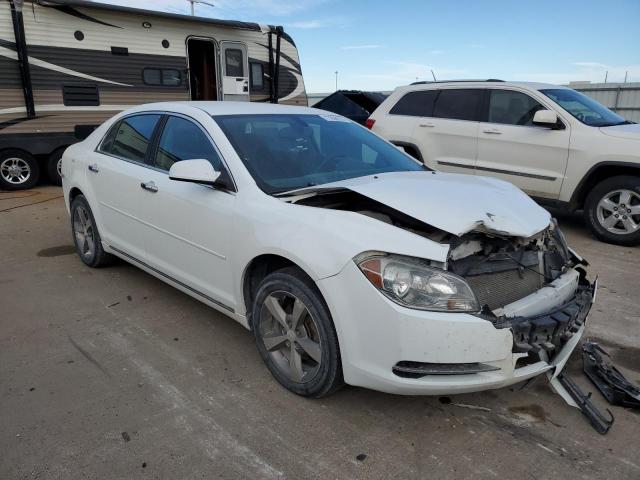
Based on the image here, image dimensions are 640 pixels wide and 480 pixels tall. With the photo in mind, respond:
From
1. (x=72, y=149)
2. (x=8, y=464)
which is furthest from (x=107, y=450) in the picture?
(x=72, y=149)

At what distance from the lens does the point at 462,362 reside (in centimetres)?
243

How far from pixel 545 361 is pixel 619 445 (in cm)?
Result: 51

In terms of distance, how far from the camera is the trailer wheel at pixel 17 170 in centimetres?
880

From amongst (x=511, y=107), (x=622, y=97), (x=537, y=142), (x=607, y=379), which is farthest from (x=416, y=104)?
(x=622, y=97)

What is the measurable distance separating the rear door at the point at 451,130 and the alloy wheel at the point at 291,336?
490 centimetres

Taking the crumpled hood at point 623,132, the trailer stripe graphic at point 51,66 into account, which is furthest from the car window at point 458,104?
the trailer stripe graphic at point 51,66

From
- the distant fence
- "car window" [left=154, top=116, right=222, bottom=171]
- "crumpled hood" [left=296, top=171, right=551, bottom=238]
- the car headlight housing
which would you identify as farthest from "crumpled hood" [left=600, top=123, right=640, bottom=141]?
the distant fence

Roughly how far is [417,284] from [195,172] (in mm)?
1530

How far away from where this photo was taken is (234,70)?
1061cm

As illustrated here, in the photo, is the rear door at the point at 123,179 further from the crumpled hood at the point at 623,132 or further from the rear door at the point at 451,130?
the crumpled hood at the point at 623,132

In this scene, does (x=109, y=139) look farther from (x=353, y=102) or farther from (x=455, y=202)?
(x=353, y=102)

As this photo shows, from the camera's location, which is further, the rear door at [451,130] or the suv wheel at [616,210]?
the rear door at [451,130]

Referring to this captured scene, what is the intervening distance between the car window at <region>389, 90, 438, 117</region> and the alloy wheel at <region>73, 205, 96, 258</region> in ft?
15.7

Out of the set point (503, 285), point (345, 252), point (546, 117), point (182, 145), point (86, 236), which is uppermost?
point (546, 117)
